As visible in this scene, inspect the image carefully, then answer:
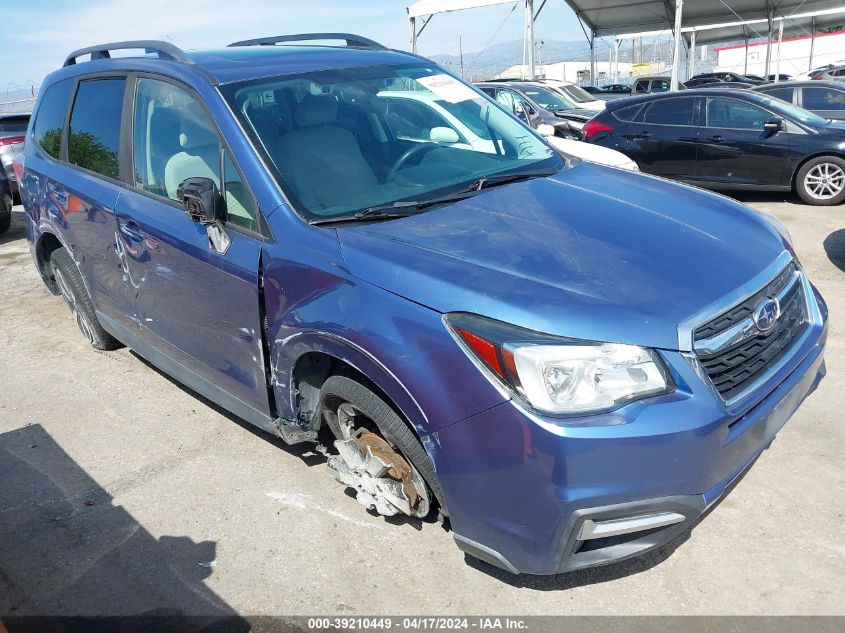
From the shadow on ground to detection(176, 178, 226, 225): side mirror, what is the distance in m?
1.35

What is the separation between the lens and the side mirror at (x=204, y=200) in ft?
9.61

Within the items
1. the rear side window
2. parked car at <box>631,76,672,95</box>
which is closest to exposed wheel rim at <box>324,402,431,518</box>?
the rear side window

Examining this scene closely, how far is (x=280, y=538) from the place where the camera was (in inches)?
120

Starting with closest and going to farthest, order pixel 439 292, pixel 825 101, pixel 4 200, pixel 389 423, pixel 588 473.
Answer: pixel 588 473
pixel 439 292
pixel 389 423
pixel 4 200
pixel 825 101

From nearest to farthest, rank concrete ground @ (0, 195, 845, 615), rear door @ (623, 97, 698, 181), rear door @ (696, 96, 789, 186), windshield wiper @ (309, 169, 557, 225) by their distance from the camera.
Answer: concrete ground @ (0, 195, 845, 615)
windshield wiper @ (309, 169, 557, 225)
rear door @ (696, 96, 789, 186)
rear door @ (623, 97, 698, 181)

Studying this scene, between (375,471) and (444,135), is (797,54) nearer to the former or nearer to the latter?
(444,135)

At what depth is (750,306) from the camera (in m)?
2.48

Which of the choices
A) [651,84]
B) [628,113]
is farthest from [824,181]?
[651,84]

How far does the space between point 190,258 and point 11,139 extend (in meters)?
9.57

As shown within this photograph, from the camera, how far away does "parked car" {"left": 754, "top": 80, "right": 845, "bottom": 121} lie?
11.5 meters

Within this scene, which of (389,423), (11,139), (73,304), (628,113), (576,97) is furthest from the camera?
(576,97)

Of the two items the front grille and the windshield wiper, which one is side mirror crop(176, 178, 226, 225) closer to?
the windshield wiper

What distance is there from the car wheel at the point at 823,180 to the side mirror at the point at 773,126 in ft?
1.74

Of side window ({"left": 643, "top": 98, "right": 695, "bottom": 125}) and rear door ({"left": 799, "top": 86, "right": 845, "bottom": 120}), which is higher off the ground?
side window ({"left": 643, "top": 98, "right": 695, "bottom": 125})
